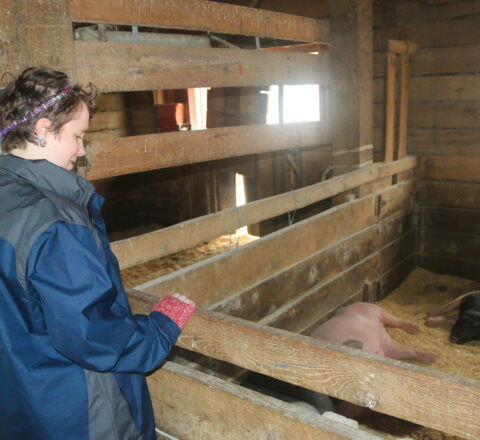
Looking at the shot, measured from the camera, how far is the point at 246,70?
316cm

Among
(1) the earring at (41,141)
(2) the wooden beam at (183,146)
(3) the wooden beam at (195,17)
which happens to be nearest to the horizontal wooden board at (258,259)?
(2) the wooden beam at (183,146)

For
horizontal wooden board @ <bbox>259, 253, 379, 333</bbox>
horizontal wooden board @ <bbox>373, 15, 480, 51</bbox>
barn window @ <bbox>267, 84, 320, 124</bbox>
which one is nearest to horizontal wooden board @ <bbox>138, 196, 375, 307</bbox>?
horizontal wooden board @ <bbox>259, 253, 379, 333</bbox>

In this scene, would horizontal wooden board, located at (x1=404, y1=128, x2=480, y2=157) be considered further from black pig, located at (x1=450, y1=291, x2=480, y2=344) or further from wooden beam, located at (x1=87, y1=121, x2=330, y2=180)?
wooden beam, located at (x1=87, y1=121, x2=330, y2=180)

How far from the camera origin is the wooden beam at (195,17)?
2.21m

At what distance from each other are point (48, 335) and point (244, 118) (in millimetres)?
5590

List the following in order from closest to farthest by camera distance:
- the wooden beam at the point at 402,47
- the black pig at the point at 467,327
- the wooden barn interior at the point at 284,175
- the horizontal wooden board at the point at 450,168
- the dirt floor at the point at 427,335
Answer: the wooden barn interior at the point at 284,175
the dirt floor at the point at 427,335
the black pig at the point at 467,327
the wooden beam at the point at 402,47
the horizontal wooden board at the point at 450,168

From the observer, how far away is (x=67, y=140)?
129 cm

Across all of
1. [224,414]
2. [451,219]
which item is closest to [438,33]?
[451,219]

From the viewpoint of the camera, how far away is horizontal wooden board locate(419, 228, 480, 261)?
17.3 ft

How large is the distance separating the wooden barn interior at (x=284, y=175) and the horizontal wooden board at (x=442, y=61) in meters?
0.01

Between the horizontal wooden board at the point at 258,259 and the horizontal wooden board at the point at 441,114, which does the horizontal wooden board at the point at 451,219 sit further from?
the horizontal wooden board at the point at 258,259

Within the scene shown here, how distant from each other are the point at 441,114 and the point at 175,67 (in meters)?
3.54

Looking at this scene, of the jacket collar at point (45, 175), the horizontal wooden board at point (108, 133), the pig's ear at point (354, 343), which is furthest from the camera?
the horizontal wooden board at point (108, 133)

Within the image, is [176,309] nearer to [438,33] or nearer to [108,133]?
[438,33]
